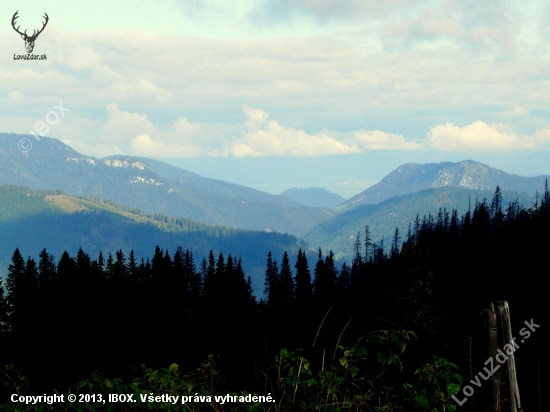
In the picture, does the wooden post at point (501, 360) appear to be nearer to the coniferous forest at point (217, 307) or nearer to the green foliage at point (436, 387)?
A: the green foliage at point (436, 387)

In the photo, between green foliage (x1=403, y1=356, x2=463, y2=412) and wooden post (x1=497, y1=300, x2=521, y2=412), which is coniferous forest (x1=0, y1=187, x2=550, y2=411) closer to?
wooden post (x1=497, y1=300, x2=521, y2=412)

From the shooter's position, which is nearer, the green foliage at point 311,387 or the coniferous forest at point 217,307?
the green foliage at point 311,387

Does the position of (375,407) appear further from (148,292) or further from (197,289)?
(197,289)

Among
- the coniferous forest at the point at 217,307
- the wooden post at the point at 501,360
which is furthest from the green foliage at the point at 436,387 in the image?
the coniferous forest at the point at 217,307

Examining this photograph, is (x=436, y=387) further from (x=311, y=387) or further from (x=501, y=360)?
(x=311, y=387)

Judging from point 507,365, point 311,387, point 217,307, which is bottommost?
point 217,307

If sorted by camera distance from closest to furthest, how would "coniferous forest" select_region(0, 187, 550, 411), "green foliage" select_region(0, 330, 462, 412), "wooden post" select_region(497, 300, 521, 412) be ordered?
"green foliage" select_region(0, 330, 462, 412), "wooden post" select_region(497, 300, 521, 412), "coniferous forest" select_region(0, 187, 550, 411)

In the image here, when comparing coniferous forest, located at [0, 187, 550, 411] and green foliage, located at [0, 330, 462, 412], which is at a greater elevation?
green foliage, located at [0, 330, 462, 412]

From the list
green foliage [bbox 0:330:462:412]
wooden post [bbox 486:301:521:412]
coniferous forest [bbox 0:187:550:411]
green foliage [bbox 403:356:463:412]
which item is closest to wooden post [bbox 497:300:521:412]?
wooden post [bbox 486:301:521:412]

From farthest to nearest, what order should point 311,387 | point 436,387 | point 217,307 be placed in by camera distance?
point 217,307
point 436,387
point 311,387

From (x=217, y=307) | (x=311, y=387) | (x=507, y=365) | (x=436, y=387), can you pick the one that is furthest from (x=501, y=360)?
(x=217, y=307)

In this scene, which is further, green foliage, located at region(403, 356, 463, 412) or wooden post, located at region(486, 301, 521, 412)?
wooden post, located at region(486, 301, 521, 412)

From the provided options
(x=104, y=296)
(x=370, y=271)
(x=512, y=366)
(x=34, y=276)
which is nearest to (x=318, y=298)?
(x=370, y=271)

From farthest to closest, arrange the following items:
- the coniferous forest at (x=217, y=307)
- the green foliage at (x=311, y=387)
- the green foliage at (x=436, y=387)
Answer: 1. the coniferous forest at (x=217, y=307)
2. the green foliage at (x=436, y=387)
3. the green foliage at (x=311, y=387)
